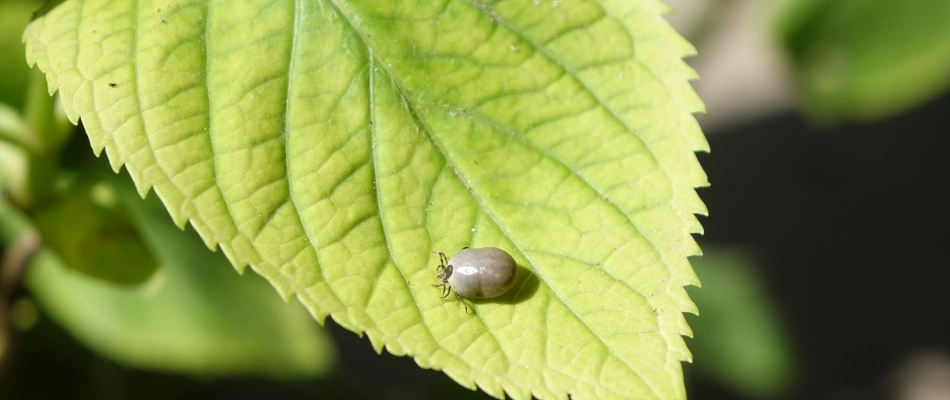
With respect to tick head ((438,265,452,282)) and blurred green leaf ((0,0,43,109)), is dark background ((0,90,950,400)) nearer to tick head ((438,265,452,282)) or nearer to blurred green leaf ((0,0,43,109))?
blurred green leaf ((0,0,43,109))

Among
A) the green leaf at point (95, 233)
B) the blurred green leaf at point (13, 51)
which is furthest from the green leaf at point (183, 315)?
the green leaf at point (95, 233)

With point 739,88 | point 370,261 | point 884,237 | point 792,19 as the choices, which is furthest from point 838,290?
point 370,261

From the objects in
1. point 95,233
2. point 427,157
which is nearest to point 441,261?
point 427,157

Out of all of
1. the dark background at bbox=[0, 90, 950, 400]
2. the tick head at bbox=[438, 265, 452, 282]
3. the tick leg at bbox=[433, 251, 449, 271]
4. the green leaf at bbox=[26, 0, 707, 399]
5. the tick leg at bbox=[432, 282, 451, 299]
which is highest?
the green leaf at bbox=[26, 0, 707, 399]

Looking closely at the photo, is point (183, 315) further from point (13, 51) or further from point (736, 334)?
point (736, 334)

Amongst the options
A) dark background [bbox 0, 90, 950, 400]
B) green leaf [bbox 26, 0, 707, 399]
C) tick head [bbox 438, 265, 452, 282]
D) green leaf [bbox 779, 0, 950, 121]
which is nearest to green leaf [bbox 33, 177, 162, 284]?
green leaf [bbox 26, 0, 707, 399]

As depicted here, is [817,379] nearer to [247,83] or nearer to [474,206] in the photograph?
[474,206]

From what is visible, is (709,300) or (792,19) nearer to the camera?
(792,19)
